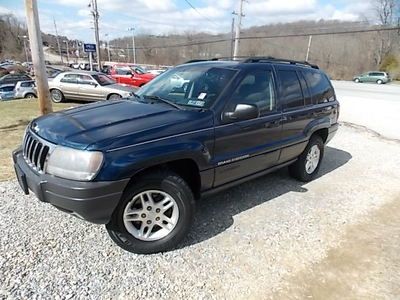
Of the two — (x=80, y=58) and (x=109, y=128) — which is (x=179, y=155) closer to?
(x=109, y=128)

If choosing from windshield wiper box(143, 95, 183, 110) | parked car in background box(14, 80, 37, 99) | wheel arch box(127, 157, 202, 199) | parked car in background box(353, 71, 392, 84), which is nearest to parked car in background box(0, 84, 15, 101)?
parked car in background box(14, 80, 37, 99)

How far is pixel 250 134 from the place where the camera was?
3.37 m

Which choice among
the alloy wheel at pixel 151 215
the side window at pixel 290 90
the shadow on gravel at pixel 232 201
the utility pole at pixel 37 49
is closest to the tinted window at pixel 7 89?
the utility pole at pixel 37 49

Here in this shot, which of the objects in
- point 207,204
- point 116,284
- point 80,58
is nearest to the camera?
point 116,284

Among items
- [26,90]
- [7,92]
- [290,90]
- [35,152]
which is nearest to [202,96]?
[290,90]

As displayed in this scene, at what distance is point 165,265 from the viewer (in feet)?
8.73

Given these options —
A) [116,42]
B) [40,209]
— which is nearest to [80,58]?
[116,42]

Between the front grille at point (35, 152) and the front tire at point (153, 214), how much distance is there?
74 cm

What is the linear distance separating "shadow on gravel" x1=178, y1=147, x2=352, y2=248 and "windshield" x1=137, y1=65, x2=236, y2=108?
1286 mm

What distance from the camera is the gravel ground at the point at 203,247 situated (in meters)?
2.40

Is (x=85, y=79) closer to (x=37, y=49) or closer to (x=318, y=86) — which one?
(x=37, y=49)

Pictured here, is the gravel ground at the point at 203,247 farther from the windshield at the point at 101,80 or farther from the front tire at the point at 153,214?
the windshield at the point at 101,80

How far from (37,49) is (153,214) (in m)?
5.80

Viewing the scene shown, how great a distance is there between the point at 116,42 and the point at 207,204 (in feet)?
275
